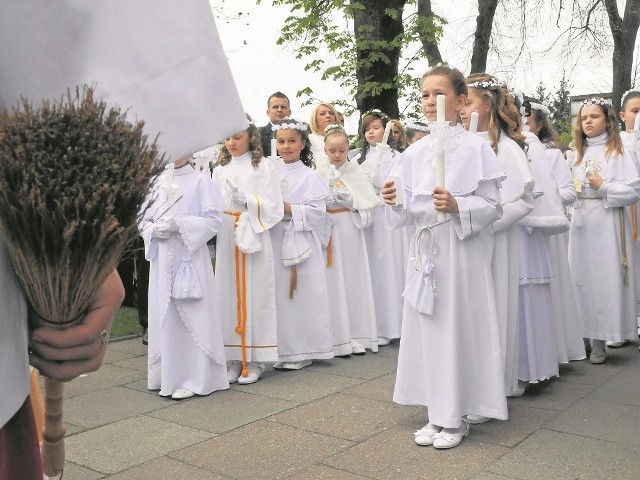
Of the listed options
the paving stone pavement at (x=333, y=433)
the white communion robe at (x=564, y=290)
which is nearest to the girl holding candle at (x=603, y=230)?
the white communion robe at (x=564, y=290)

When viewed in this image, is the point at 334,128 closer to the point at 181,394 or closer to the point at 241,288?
the point at 241,288

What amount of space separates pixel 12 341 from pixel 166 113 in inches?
20.5

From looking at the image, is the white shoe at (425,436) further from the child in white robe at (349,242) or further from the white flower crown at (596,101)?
the white flower crown at (596,101)

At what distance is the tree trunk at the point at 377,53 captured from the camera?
1498 cm

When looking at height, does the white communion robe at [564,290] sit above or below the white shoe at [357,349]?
above

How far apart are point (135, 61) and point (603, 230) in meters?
6.63

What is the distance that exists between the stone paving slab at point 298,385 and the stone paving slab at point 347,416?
0.25 meters

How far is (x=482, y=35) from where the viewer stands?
16750 mm

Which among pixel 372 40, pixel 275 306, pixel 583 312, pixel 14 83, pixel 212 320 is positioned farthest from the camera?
pixel 372 40

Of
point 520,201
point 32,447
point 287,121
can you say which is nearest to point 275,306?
point 287,121

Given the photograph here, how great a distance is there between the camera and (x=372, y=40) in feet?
49.5

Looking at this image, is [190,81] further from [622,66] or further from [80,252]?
[622,66]

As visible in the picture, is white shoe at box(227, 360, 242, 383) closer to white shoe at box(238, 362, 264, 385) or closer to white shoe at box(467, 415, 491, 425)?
white shoe at box(238, 362, 264, 385)

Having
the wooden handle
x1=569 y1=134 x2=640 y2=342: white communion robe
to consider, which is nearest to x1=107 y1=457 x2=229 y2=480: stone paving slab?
the wooden handle
